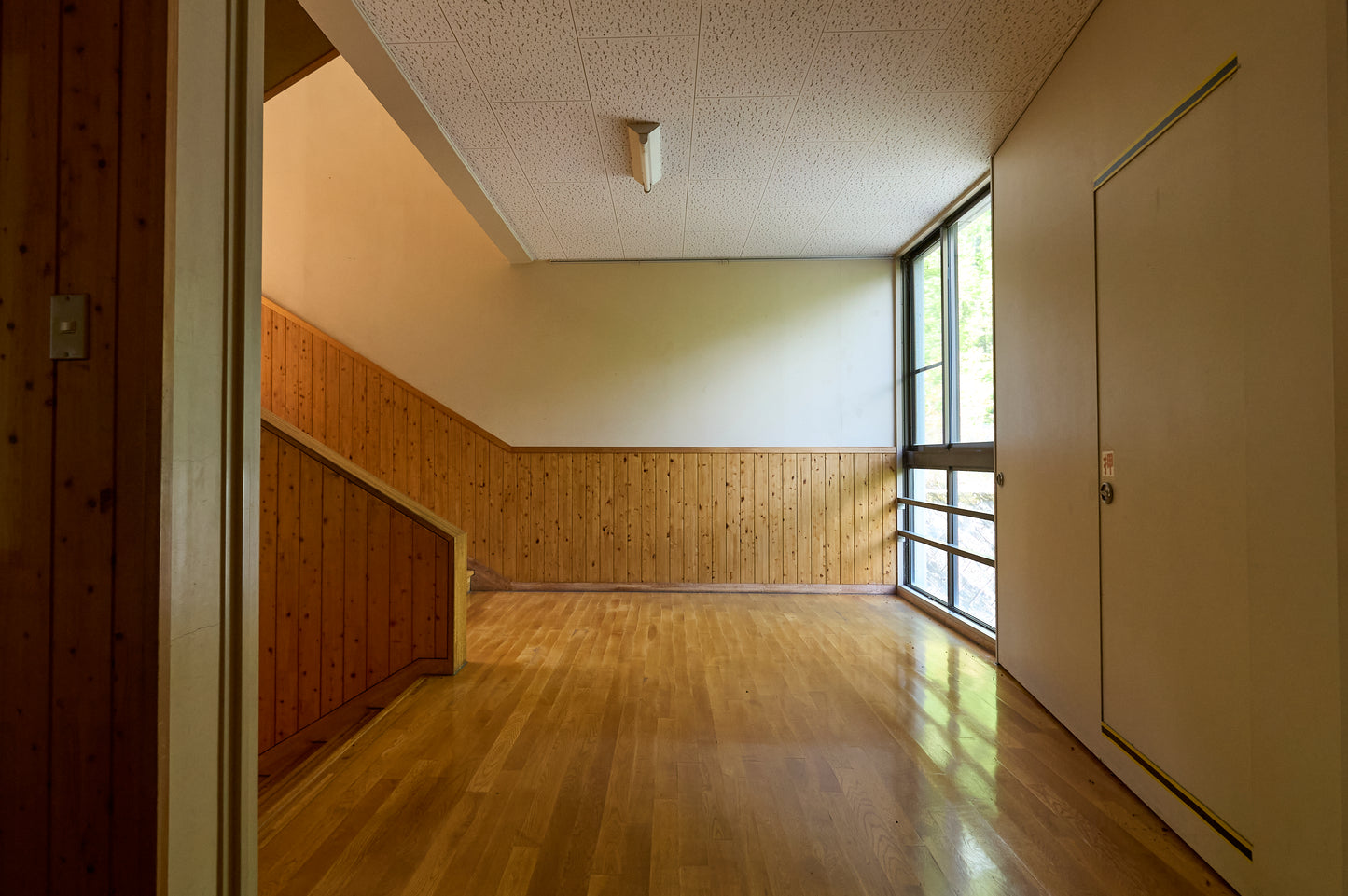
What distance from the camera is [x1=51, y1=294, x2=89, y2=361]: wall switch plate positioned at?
115cm

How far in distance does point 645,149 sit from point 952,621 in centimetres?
339

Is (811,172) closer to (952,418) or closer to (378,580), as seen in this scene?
(952,418)

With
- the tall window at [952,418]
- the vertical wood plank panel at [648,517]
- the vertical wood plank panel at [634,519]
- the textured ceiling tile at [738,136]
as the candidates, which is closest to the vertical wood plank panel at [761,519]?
the vertical wood plank panel at [648,517]

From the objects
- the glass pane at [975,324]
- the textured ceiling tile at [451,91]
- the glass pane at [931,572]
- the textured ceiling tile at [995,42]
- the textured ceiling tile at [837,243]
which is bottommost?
the glass pane at [931,572]

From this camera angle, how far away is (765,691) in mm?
3232

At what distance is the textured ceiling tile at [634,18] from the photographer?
8.16ft

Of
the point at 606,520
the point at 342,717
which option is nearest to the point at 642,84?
the point at 342,717

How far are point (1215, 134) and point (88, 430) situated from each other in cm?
261

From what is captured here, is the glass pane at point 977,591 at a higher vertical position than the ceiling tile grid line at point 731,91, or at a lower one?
lower

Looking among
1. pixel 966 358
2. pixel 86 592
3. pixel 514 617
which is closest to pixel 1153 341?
pixel 966 358

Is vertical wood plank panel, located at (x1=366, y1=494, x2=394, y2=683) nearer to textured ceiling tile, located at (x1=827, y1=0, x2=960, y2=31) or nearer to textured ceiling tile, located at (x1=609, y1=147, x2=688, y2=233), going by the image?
textured ceiling tile, located at (x1=609, y1=147, x2=688, y2=233)

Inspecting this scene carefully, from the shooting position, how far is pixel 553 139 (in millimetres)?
3494

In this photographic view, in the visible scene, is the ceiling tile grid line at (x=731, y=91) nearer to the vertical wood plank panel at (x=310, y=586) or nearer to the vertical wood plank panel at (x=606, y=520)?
the vertical wood plank panel at (x=310, y=586)

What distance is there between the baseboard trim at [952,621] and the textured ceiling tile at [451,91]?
12.1 ft
